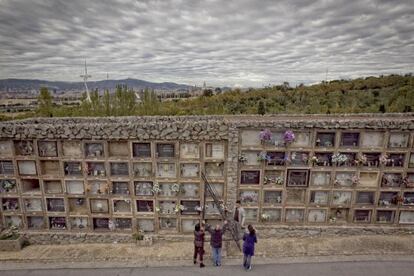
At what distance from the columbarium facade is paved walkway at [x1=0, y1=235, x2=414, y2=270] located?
549mm

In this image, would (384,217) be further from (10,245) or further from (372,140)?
(10,245)

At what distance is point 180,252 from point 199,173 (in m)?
2.25

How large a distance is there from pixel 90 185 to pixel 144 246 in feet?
8.06

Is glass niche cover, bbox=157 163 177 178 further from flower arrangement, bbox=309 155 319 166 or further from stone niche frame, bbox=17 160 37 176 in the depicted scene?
flower arrangement, bbox=309 155 319 166

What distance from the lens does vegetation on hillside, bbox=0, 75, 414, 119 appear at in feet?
72.9

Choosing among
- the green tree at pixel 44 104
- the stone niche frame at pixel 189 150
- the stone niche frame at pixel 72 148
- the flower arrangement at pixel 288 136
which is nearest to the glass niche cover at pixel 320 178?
the flower arrangement at pixel 288 136

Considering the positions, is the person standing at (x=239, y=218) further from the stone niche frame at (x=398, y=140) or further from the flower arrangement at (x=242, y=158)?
the stone niche frame at (x=398, y=140)

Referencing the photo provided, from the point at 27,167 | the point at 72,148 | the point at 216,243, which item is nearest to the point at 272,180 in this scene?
the point at 216,243

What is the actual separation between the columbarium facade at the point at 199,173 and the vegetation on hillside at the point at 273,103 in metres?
14.9

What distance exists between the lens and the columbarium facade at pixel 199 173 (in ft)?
24.1

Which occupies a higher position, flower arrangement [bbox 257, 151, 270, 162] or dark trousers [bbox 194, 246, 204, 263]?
flower arrangement [bbox 257, 151, 270, 162]

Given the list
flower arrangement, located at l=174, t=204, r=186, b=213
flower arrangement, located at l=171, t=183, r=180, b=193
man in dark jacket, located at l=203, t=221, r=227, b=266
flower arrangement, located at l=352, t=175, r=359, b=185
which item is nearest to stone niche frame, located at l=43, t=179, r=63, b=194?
flower arrangement, located at l=171, t=183, r=180, b=193

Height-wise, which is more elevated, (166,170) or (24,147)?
(24,147)

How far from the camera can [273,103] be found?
30.6 meters
